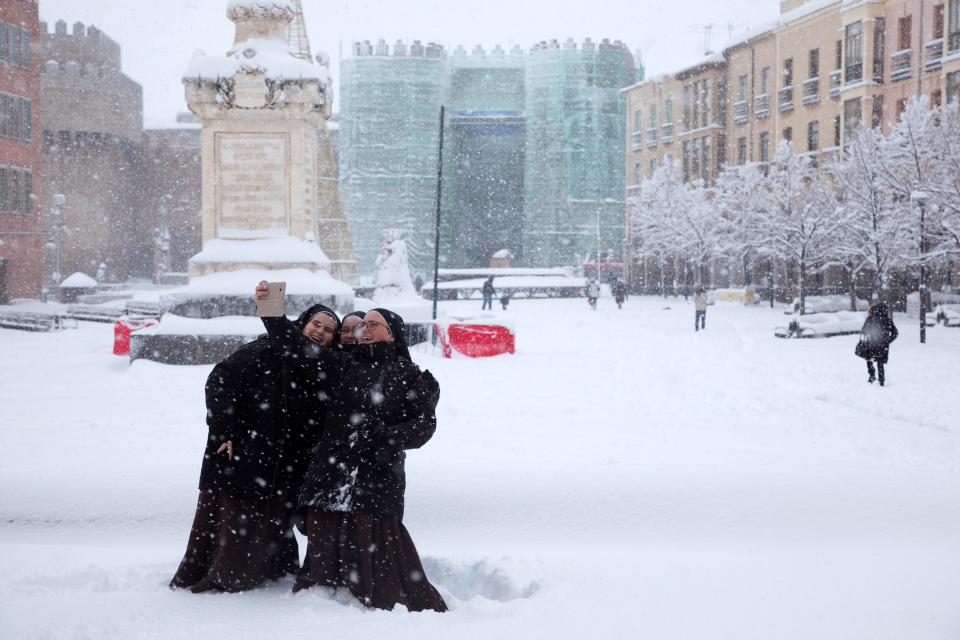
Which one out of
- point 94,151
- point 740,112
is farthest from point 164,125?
point 740,112

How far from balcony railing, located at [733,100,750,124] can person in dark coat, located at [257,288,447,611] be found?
46.5 meters

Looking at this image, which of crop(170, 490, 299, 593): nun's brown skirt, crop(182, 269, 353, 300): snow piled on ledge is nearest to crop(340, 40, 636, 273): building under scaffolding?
crop(182, 269, 353, 300): snow piled on ledge

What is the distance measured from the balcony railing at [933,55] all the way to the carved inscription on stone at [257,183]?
2833 centimetres

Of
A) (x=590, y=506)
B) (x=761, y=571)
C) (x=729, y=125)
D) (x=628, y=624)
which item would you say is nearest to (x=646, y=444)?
(x=590, y=506)

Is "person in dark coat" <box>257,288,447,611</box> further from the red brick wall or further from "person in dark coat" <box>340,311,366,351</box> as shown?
the red brick wall

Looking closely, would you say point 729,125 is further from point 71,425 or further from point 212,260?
point 71,425

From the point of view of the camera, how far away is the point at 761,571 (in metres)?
5.11

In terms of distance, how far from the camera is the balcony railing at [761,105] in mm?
45709

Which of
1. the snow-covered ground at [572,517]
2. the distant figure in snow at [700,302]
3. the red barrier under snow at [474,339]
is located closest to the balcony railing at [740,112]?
the distant figure in snow at [700,302]

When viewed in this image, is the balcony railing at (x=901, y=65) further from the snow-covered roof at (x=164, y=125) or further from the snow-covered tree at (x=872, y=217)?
the snow-covered roof at (x=164, y=125)

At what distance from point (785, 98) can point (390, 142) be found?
1026 inches

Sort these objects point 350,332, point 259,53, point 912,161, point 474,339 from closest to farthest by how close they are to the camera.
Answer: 1. point 350,332
2. point 259,53
3. point 474,339
4. point 912,161

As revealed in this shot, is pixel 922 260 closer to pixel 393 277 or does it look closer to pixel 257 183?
pixel 393 277

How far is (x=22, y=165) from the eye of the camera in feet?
132
